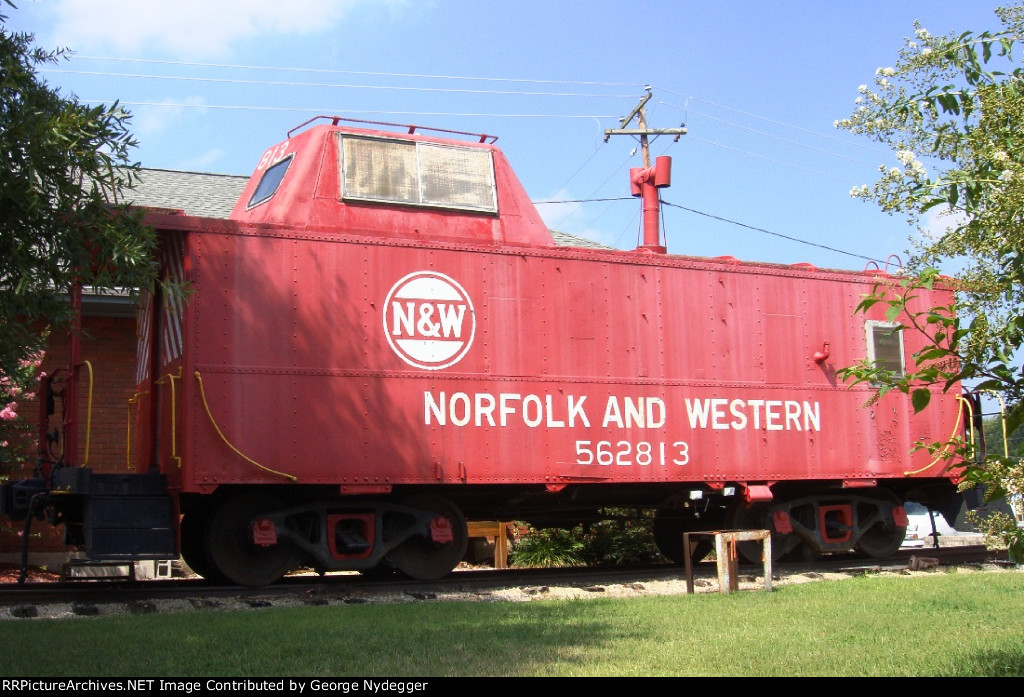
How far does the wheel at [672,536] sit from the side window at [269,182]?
6.51 meters

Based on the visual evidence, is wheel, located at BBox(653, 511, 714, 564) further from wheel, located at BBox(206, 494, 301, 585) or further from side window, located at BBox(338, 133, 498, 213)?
wheel, located at BBox(206, 494, 301, 585)

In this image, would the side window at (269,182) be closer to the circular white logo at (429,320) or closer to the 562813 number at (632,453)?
the circular white logo at (429,320)

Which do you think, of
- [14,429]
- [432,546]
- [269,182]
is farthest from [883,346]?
[14,429]

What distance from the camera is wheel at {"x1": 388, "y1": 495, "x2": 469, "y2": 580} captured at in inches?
440

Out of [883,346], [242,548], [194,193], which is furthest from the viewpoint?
[194,193]

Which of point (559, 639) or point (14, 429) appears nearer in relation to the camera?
point (559, 639)

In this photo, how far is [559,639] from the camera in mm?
6812

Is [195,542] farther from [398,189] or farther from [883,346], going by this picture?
[883,346]

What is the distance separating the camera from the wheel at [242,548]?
10.4 m

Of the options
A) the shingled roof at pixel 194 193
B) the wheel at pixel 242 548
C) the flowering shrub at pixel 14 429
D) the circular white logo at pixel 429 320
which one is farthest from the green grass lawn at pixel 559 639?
the shingled roof at pixel 194 193

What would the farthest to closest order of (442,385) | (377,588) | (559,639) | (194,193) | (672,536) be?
(194,193) → (672,536) → (442,385) → (377,588) → (559,639)

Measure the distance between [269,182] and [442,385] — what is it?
3.41 meters

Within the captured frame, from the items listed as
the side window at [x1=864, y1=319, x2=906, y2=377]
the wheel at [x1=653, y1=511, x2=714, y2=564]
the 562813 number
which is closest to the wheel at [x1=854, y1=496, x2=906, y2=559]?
the side window at [x1=864, y1=319, x2=906, y2=377]

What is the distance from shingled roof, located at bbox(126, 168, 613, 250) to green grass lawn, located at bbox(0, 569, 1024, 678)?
31.9ft
